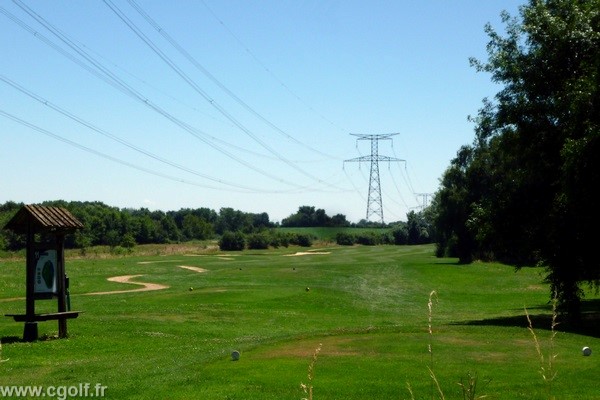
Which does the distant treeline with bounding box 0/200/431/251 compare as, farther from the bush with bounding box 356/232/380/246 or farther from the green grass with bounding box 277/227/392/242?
the green grass with bounding box 277/227/392/242

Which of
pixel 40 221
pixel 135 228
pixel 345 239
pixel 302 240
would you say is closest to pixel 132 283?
pixel 40 221

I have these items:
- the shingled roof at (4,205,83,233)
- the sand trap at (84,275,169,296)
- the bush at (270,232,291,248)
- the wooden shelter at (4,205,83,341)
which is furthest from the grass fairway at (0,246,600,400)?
the bush at (270,232,291,248)

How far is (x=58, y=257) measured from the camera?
25219 millimetres

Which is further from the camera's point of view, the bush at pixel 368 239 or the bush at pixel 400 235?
the bush at pixel 368 239

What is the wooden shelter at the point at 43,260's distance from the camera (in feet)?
80.3

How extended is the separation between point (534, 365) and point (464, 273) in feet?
191

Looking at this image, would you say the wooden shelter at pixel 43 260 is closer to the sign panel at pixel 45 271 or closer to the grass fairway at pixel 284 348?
the sign panel at pixel 45 271

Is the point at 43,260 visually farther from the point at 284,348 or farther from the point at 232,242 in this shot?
the point at 232,242

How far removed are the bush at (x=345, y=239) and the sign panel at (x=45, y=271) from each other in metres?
143

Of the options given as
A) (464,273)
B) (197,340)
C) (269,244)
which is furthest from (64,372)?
(269,244)

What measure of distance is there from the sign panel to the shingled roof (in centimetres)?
83

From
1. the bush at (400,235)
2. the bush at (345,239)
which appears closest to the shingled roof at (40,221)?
the bush at (345,239)

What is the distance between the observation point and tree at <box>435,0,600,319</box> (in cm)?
2811

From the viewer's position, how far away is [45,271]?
25.1 meters
